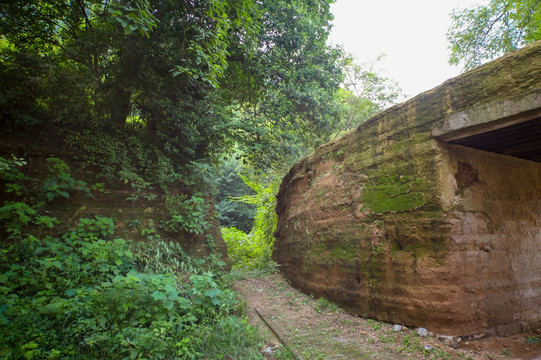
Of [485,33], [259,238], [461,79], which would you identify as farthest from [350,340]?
[485,33]

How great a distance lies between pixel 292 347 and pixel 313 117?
618 centimetres

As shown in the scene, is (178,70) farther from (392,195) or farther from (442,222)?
(442,222)

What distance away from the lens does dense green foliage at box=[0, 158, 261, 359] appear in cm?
284

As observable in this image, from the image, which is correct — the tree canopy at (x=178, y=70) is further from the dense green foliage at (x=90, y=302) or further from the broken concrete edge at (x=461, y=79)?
the broken concrete edge at (x=461, y=79)

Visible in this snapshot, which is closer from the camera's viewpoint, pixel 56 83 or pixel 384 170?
pixel 384 170

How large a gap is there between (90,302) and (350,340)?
3.21 metres

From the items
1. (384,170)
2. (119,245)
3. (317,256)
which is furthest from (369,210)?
(119,245)

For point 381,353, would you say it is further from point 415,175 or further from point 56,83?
point 56,83

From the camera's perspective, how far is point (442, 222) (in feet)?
11.7

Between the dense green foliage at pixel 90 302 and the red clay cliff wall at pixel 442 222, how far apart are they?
2.06 metres

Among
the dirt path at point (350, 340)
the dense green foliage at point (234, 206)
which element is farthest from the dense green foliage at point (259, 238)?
the dense green foliage at point (234, 206)

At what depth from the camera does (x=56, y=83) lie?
5355 mm

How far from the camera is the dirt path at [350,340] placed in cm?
325

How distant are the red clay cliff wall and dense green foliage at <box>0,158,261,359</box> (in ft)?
6.75
